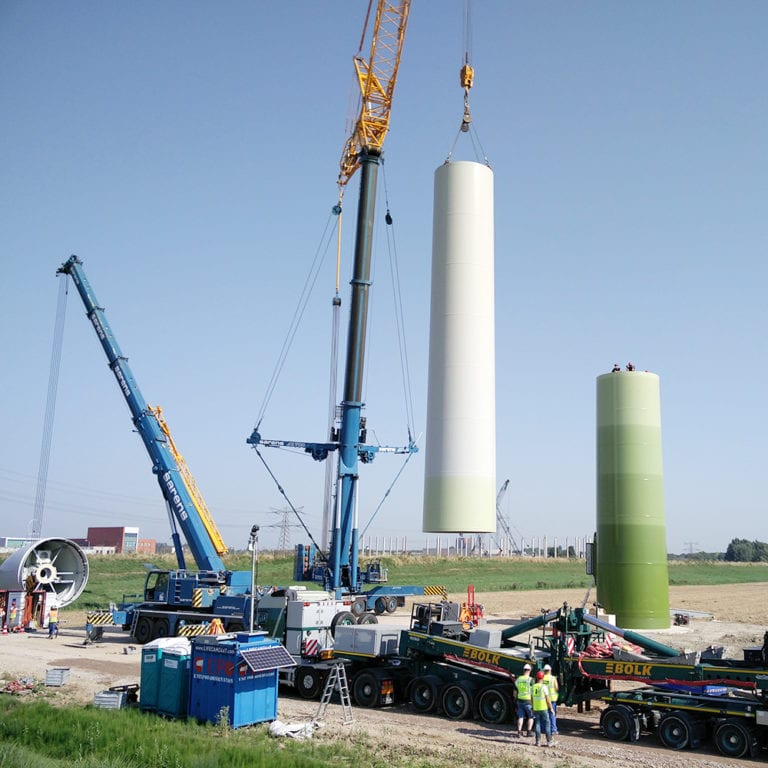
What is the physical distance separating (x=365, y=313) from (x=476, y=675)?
20588 millimetres

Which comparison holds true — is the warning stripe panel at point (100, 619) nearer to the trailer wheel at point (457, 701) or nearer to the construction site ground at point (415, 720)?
the construction site ground at point (415, 720)

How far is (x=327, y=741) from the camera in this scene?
15.5 m

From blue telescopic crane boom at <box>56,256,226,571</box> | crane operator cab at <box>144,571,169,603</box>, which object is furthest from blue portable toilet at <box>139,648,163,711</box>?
blue telescopic crane boom at <box>56,256,226,571</box>

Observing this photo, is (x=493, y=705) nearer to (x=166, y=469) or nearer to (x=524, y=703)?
(x=524, y=703)

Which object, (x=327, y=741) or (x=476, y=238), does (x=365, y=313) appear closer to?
(x=476, y=238)

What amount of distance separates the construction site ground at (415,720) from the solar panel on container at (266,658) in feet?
4.99

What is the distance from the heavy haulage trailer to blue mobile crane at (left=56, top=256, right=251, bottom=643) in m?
9.57

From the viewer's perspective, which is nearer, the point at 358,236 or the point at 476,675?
the point at 476,675

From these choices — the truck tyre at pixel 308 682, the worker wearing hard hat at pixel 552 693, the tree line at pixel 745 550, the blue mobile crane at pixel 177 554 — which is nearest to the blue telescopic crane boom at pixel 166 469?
the blue mobile crane at pixel 177 554

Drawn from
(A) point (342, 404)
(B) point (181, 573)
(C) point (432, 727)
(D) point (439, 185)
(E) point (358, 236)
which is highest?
(E) point (358, 236)

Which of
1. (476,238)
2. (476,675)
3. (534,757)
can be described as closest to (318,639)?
(476,675)

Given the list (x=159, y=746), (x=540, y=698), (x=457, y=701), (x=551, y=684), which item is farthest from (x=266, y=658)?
(x=551, y=684)

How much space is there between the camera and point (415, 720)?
1803 cm

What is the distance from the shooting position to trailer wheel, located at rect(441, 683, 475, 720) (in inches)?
719
